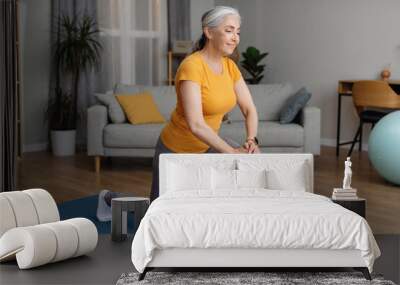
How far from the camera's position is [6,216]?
391cm

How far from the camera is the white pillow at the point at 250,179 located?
4090mm

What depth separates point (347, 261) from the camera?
345cm

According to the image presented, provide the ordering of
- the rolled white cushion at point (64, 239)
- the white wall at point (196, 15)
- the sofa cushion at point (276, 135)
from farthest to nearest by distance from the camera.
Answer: the white wall at point (196, 15) < the sofa cushion at point (276, 135) < the rolled white cushion at point (64, 239)

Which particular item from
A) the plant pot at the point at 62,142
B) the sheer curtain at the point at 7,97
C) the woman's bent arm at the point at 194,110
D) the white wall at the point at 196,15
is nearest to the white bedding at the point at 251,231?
the woman's bent arm at the point at 194,110

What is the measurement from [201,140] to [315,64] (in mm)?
6193

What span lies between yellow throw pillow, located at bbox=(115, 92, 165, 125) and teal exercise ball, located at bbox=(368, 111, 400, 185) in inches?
87.4

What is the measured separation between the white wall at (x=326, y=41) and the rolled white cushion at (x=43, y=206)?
5494mm

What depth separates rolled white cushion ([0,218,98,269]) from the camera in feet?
12.1

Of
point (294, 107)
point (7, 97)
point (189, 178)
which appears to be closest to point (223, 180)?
point (189, 178)

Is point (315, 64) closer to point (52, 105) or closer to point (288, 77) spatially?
point (288, 77)

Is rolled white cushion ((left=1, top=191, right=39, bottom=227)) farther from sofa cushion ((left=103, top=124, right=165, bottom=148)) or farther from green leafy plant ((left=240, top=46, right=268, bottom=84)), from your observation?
green leafy plant ((left=240, top=46, right=268, bottom=84))

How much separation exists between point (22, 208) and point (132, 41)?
5.99m

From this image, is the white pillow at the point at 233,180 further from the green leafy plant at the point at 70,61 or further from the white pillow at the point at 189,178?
the green leafy plant at the point at 70,61

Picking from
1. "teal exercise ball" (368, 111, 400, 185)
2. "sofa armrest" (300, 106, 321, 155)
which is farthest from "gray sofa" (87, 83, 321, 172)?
"teal exercise ball" (368, 111, 400, 185)
